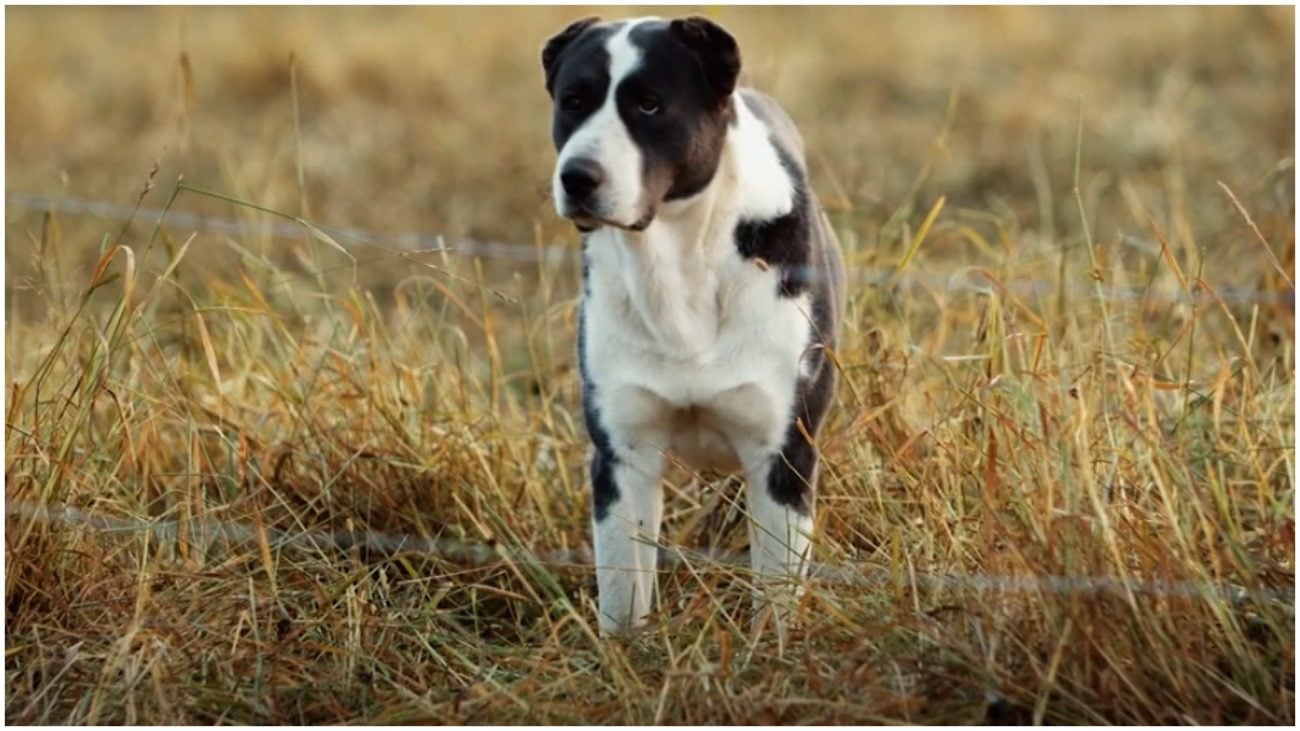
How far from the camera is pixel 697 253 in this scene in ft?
12.1

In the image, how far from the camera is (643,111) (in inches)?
138

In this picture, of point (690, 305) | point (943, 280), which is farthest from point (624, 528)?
point (943, 280)

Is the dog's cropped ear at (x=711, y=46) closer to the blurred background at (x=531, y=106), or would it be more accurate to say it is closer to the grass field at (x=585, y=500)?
the grass field at (x=585, y=500)

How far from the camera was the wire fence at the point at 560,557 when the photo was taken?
10.1 feet

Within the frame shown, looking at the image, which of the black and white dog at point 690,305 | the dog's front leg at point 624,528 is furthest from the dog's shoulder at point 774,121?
the dog's front leg at point 624,528

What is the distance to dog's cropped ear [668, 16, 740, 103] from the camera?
355cm

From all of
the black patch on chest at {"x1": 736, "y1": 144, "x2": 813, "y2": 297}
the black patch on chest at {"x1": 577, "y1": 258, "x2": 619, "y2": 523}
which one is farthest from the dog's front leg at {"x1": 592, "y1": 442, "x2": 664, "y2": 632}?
the black patch on chest at {"x1": 736, "y1": 144, "x2": 813, "y2": 297}

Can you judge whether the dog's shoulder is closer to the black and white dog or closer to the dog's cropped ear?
the black and white dog

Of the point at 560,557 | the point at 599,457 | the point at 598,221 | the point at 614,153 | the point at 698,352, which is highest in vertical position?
the point at 614,153

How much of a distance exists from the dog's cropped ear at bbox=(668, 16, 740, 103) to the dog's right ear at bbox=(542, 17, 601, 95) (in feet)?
0.65

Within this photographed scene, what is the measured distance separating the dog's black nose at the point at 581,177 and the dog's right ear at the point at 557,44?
1.25 feet

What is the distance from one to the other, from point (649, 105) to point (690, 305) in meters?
0.40

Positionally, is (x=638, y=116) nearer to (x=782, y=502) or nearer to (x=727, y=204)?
(x=727, y=204)

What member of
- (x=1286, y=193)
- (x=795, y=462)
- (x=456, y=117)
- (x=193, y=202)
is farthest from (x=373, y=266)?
(x=795, y=462)
